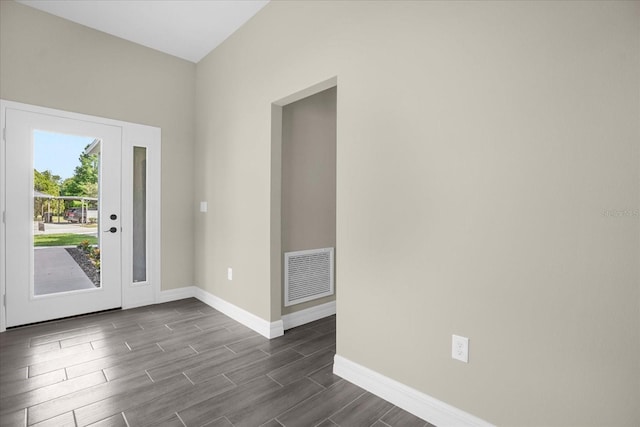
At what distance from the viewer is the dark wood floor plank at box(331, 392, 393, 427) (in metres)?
1.74

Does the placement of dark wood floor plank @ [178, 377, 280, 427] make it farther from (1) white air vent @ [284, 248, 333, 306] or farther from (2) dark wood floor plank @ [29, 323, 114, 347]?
(2) dark wood floor plank @ [29, 323, 114, 347]

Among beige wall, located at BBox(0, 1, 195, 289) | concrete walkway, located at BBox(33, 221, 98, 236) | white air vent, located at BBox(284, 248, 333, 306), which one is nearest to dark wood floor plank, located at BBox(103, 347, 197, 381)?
white air vent, located at BBox(284, 248, 333, 306)

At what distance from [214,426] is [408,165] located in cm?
178

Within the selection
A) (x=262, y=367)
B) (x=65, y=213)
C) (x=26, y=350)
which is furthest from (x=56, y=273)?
(x=262, y=367)

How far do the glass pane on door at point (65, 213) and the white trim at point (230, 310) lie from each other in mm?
819

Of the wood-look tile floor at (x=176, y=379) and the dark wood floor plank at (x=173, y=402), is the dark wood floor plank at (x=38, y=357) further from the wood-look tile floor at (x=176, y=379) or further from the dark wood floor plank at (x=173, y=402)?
the dark wood floor plank at (x=173, y=402)

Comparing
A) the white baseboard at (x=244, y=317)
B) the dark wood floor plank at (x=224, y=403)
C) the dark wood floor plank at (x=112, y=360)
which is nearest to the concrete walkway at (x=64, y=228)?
the white baseboard at (x=244, y=317)

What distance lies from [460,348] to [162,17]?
3764 millimetres

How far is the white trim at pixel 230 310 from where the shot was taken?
2.89m

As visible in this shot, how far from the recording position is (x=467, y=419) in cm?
160

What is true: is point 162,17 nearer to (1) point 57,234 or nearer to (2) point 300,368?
(1) point 57,234

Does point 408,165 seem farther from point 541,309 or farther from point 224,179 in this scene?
point 224,179

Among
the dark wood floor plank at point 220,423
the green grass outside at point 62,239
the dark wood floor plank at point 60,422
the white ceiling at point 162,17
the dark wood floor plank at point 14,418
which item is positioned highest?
the white ceiling at point 162,17

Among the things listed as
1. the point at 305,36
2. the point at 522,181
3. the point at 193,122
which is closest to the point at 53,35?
the point at 193,122
